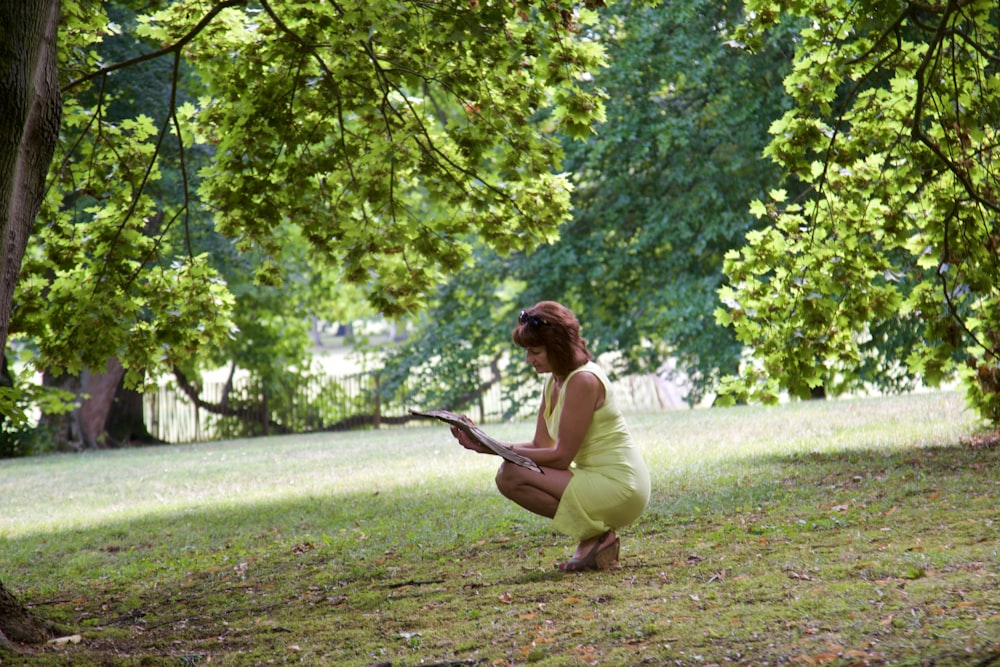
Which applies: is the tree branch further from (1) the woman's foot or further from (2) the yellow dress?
(1) the woman's foot

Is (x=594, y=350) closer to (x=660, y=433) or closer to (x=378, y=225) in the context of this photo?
(x=660, y=433)

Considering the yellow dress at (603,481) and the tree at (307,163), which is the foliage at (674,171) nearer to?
the tree at (307,163)

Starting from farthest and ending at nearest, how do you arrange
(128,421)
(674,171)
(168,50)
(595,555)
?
1. (128,421)
2. (674,171)
3. (168,50)
4. (595,555)

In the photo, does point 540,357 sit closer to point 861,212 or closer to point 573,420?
point 573,420

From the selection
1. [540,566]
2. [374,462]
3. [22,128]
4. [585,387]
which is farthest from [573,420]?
[374,462]

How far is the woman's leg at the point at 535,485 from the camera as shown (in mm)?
6039

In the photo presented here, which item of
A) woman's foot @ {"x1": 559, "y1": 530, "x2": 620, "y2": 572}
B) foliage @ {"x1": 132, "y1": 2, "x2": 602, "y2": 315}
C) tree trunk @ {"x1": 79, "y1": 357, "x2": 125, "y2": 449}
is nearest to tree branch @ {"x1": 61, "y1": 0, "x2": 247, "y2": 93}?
foliage @ {"x1": 132, "y1": 2, "x2": 602, "y2": 315}

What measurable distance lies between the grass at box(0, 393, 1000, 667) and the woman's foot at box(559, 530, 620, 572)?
14 cm

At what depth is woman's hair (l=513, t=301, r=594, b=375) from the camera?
604 centimetres

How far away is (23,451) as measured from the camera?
67.3ft

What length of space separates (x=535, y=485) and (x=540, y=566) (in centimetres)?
79

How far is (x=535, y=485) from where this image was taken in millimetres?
6039

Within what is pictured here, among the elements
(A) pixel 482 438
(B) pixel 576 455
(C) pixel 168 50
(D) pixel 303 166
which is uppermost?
(C) pixel 168 50

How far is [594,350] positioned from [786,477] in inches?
505
